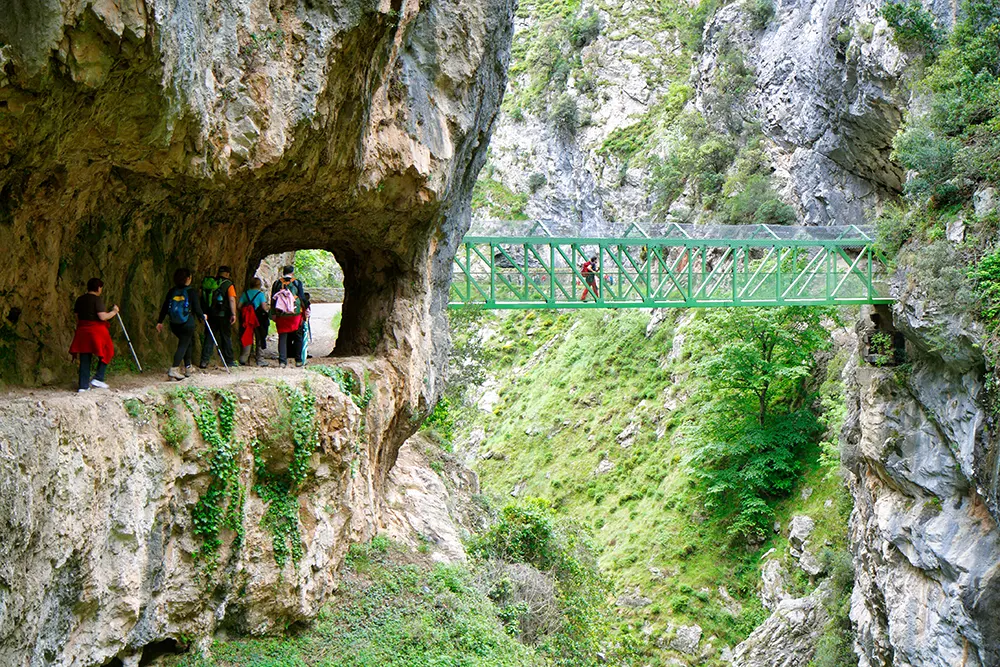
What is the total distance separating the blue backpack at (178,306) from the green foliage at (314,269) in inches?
696

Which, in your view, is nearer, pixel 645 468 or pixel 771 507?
pixel 771 507

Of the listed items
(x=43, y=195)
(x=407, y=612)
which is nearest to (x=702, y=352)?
(x=407, y=612)

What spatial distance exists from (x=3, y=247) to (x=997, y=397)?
1575cm

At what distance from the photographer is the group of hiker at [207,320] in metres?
7.70

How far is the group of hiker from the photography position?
7.70 meters

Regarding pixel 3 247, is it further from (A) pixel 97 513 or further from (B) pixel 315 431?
(B) pixel 315 431

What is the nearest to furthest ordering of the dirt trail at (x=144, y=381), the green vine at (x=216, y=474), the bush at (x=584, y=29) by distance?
1. the dirt trail at (x=144, y=381)
2. the green vine at (x=216, y=474)
3. the bush at (x=584, y=29)

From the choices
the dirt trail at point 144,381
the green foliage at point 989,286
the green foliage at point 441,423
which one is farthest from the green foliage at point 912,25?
the dirt trail at point 144,381

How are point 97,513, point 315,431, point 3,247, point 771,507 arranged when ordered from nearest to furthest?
point 97,513 → point 3,247 → point 315,431 → point 771,507

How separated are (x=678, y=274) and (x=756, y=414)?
27.8ft

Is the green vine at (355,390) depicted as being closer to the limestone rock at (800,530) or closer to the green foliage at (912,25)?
the limestone rock at (800,530)

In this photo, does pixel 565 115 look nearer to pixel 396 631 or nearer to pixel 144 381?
pixel 396 631

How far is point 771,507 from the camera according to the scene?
24844mm

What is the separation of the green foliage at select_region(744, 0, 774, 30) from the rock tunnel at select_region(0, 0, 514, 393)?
2544 centimetres
